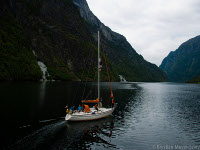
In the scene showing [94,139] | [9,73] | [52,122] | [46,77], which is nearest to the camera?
[94,139]

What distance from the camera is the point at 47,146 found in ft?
57.2

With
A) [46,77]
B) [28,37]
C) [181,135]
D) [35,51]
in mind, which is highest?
[28,37]

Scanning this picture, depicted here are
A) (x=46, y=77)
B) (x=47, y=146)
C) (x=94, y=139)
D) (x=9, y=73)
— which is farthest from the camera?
(x=46, y=77)

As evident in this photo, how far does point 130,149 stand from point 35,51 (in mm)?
188154

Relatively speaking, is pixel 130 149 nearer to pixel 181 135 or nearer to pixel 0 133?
pixel 181 135

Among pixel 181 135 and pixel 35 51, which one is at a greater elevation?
pixel 35 51

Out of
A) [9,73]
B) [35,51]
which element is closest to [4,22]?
[35,51]

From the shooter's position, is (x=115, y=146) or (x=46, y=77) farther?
(x=46, y=77)

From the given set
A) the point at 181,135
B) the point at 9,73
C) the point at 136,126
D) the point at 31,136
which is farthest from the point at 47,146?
the point at 9,73

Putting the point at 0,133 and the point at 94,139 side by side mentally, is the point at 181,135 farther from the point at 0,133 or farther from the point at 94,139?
the point at 0,133

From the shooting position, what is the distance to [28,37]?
188000 mm

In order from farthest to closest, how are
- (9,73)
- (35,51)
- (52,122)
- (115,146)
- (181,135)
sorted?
(35,51) < (9,73) < (52,122) < (181,135) < (115,146)

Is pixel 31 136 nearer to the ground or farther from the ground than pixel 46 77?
nearer to the ground

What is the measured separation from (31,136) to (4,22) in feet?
602
